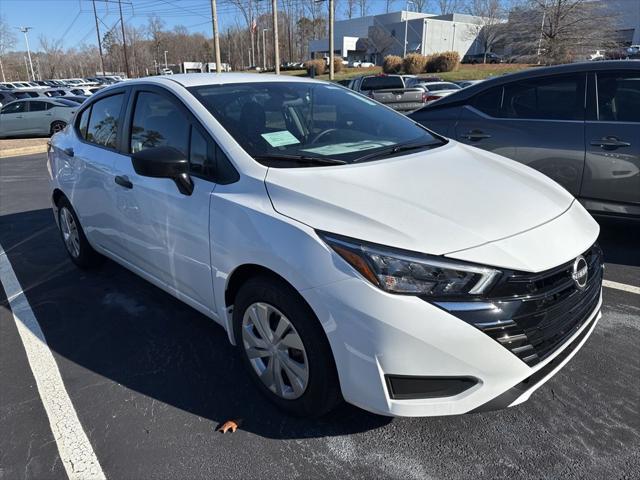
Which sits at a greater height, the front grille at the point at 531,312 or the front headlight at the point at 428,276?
the front headlight at the point at 428,276

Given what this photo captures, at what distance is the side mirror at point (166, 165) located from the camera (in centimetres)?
263

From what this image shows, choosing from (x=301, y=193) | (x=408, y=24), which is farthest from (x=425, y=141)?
(x=408, y=24)

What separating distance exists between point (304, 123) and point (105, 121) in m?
1.76

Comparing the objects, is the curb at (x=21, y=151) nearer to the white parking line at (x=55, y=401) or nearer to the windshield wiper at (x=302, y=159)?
the white parking line at (x=55, y=401)

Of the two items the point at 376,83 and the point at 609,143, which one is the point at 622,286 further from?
the point at 376,83

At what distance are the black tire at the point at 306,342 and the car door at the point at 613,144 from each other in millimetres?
3211

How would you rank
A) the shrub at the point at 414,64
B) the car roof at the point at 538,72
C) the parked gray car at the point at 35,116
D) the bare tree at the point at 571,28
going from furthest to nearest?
the shrub at the point at 414,64 < the bare tree at the point at 571,28 < the parked gray car at the point at 35,116 < the car roof at the point at 538,72

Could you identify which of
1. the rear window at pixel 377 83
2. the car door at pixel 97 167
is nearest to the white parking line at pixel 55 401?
the car door at pixel 97 167

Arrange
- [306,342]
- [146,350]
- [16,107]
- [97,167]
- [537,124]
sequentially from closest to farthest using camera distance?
[306,342], [146,350], [97,167], [537,124], [16,107]

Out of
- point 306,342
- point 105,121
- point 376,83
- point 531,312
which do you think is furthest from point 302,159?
point 376,83

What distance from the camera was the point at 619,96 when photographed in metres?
4.25

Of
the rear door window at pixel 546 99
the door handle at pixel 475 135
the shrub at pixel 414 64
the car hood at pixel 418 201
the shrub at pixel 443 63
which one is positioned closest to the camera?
the car hood at pixel 418 201

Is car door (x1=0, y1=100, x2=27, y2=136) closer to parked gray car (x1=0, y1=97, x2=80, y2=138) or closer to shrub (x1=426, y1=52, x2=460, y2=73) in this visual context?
parked gray car (x1=0, y1=97, x2=80, y2=138)

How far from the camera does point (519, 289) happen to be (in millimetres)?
1979
